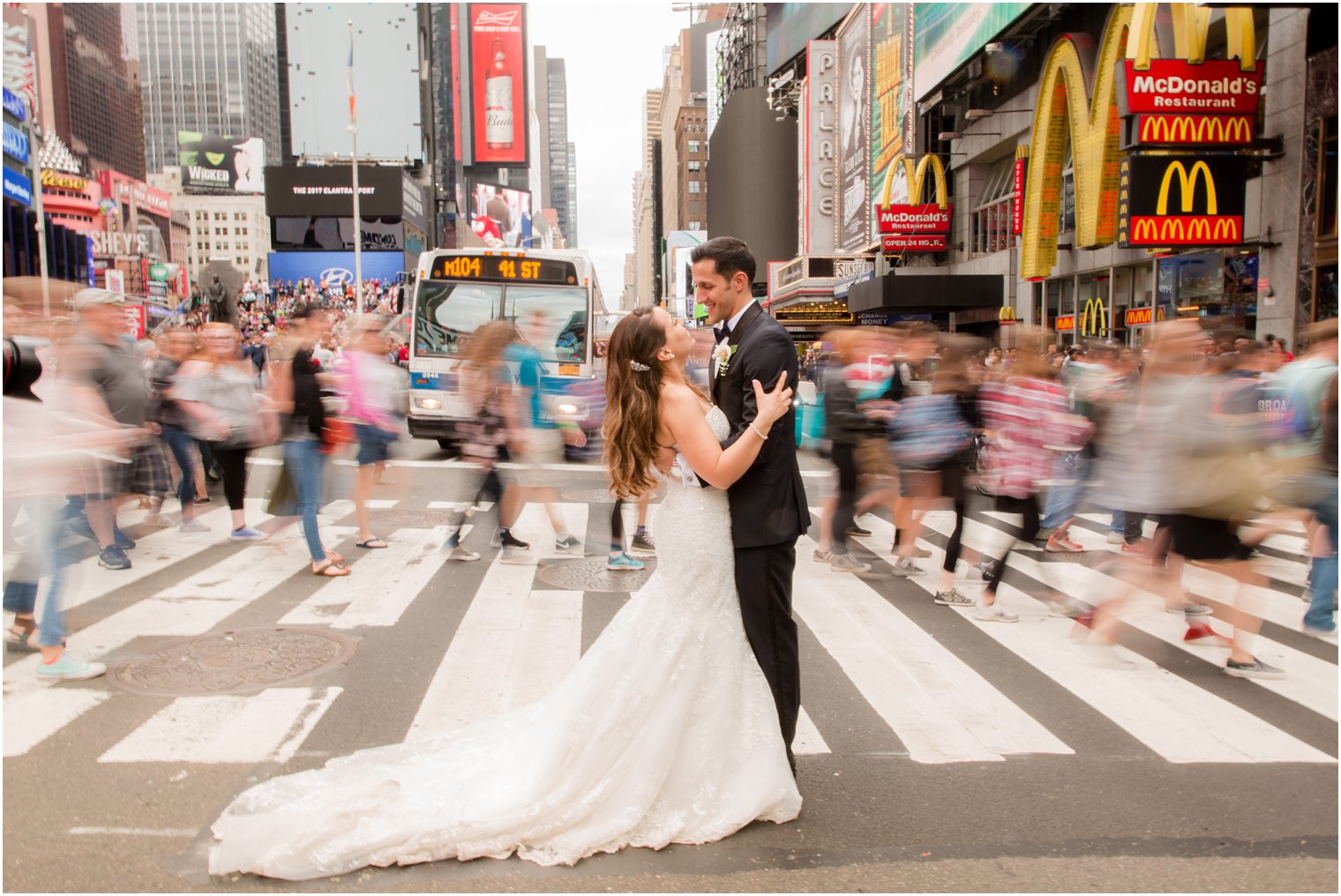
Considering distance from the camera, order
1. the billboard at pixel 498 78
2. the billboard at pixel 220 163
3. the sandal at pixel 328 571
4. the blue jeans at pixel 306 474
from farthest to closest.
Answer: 1. the billboard at pixel 220 163
2. the billboard at pixel 498 78
3. the blue jeans at pixel 306 474
4. the sandal at pixel 328 571

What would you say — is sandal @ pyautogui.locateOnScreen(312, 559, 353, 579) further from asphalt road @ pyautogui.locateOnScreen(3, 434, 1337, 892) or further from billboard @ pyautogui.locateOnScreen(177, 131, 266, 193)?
billboard @ pyautogui.locateOnScreen(177, 131, 266, 193)

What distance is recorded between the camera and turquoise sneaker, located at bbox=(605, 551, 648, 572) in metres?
7.96

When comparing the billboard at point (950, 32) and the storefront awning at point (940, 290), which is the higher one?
the billboard at point (950, 32)

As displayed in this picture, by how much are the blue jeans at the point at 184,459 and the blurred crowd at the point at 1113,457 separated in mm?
5893

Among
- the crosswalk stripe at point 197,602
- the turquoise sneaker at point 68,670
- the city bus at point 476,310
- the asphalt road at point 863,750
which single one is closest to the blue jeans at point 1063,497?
the asphalt road at point 863,750

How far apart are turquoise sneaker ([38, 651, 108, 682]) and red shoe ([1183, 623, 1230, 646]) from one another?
618cm

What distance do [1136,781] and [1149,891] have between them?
0.90 meters

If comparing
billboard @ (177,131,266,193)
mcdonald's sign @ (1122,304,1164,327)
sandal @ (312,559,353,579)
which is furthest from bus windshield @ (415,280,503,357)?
billboard @ (177,131,266,193)

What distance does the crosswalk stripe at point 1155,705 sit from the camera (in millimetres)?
4320

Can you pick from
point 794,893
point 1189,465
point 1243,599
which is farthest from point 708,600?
point 1243,599

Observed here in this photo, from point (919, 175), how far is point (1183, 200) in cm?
1833

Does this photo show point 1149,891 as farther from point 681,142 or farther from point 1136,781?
point 681,142

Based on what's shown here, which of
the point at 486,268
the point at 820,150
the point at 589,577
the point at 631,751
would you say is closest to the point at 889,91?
the point at 820,150

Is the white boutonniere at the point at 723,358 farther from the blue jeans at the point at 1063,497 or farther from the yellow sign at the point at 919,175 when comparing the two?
the yellow sign at the point at 919,175
